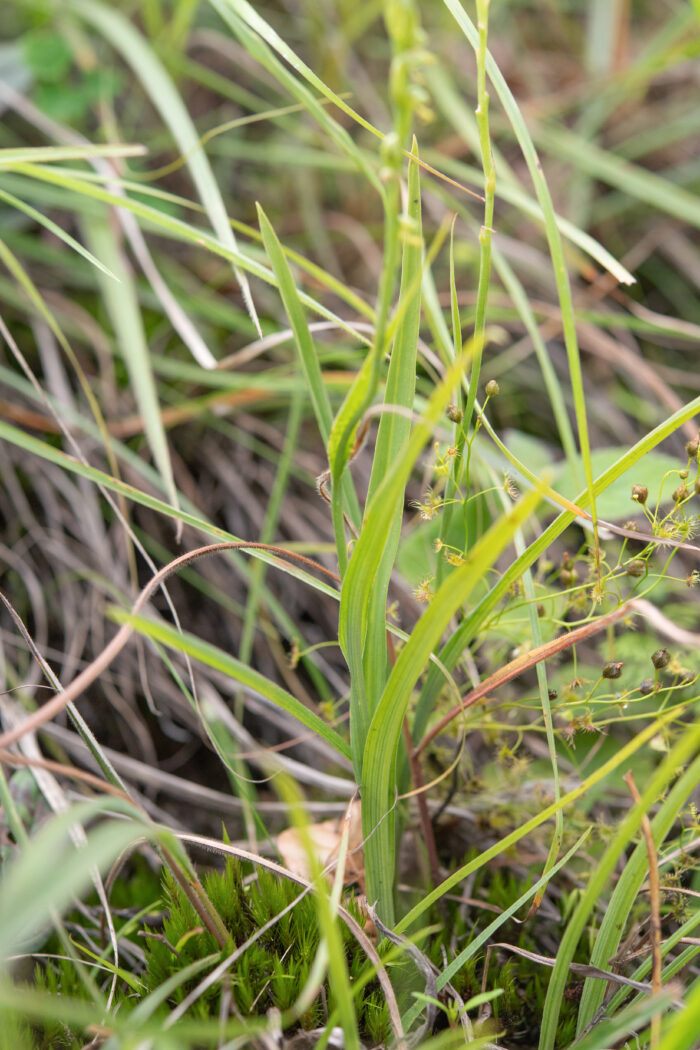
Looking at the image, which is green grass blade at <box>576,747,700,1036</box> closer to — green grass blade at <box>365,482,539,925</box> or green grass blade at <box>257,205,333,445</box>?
green grass blade at <box>365,482,539,925</box>

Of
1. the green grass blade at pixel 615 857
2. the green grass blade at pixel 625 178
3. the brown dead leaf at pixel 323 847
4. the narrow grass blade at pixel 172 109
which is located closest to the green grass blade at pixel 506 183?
the green grass blade at pixel 625 178

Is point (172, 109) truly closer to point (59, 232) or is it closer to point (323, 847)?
point (59, 232)

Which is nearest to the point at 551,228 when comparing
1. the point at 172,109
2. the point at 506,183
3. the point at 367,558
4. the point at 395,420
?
the point at 395,420

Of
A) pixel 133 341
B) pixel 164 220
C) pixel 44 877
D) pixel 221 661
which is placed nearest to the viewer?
pixel 44 877

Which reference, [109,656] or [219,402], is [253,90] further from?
[109,656]

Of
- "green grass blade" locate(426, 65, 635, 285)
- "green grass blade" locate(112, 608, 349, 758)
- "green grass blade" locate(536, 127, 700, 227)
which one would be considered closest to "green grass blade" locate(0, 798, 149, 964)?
"green grass blade" locate(112, 608, 349, 758)

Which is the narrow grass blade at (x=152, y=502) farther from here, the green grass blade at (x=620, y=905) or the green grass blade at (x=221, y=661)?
the green grass blade at (x=620, y=905)

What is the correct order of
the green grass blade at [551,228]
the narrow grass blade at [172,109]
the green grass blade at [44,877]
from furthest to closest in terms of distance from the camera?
the narrow grass blade at [172,109]
the green grass blade at [551,228]
the green grass blade at [44,877]
